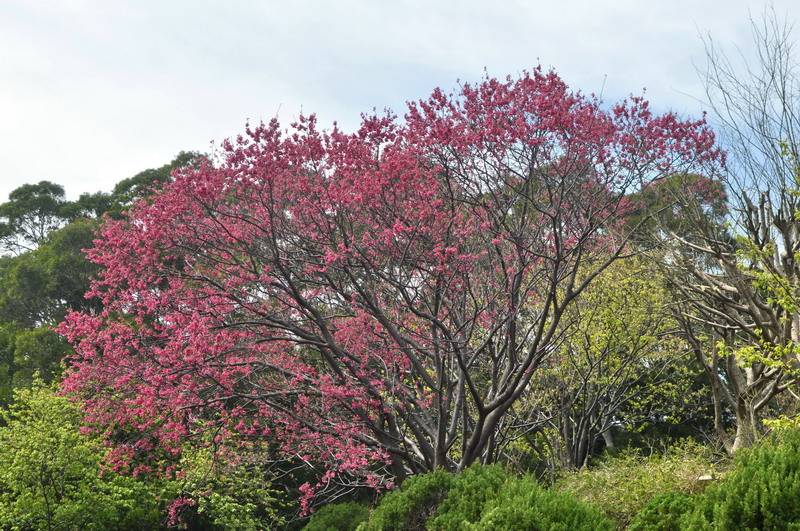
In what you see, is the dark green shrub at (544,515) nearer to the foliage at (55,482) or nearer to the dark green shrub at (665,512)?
the dark green shrub at (665,512)

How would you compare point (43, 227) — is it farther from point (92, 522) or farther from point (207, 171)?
point (207, 171)

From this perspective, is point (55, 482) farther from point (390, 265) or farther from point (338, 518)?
point (390, 265)

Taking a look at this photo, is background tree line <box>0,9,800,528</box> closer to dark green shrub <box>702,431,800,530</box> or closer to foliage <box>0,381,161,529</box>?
dark green shrub <box>702,431,800,530</box>

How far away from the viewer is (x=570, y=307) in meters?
14.4

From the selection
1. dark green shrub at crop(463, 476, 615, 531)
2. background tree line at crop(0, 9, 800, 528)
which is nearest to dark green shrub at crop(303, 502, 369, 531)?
background tree line at crop(0, 9, 800, 528)

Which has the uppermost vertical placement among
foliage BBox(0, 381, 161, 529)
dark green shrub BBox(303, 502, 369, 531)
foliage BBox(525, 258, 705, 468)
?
foliage BBox(525, 258, 705, 468)

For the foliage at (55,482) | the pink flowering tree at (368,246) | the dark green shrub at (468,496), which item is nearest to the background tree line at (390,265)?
the pink flowering tree at (368,246)

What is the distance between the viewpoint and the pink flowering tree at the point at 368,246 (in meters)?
8.20

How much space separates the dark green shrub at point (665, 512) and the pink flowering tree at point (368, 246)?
2.90 metres

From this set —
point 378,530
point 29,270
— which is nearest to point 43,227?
point 29,270

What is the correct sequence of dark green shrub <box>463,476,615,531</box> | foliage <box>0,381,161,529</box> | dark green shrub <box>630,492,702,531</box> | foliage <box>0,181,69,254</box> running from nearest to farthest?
dark green shrub <box>630,492,702,531</box>
dark green shrub <box>463,476,615,531</box>
foliage <box>0,381,161,529</box>
foliage <box>0,181,69,254</box>

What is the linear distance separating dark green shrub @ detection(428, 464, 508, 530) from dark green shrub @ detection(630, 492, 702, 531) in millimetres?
1526

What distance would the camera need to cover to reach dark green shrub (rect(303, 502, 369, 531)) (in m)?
A: 12.5

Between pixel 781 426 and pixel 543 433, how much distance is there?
27.4 ft
